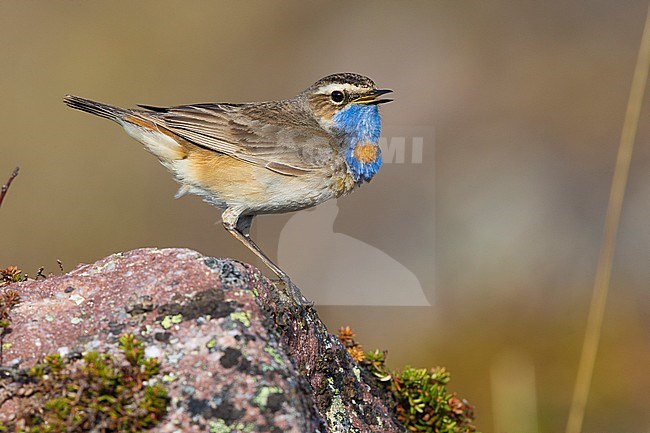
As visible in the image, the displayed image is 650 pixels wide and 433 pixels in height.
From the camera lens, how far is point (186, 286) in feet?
12.9

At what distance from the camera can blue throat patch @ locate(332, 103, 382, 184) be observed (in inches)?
279

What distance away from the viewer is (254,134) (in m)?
7.17

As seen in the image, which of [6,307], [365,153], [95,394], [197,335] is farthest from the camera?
[365,153]

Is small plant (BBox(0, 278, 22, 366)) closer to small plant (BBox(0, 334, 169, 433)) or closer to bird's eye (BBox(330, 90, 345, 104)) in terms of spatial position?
small plant (BBox(0, 334, 169, 433))

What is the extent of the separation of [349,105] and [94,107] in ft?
6.77

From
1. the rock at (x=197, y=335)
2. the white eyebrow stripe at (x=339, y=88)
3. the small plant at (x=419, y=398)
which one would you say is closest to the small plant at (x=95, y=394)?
the rock at (x=197, y=335)

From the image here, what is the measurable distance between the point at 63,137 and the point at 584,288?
9.24m

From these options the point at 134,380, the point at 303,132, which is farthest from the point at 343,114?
the point at 134,380

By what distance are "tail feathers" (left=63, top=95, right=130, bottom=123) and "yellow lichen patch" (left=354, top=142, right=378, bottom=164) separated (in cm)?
189

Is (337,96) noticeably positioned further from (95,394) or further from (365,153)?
(95,394)

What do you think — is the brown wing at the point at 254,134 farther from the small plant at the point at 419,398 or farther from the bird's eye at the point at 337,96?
the small plant at the point at 419,398

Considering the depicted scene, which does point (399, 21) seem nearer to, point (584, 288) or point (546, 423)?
point (584, 288)

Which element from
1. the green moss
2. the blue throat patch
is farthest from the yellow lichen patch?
the green moss

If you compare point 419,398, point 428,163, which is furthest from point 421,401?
point 428,163
